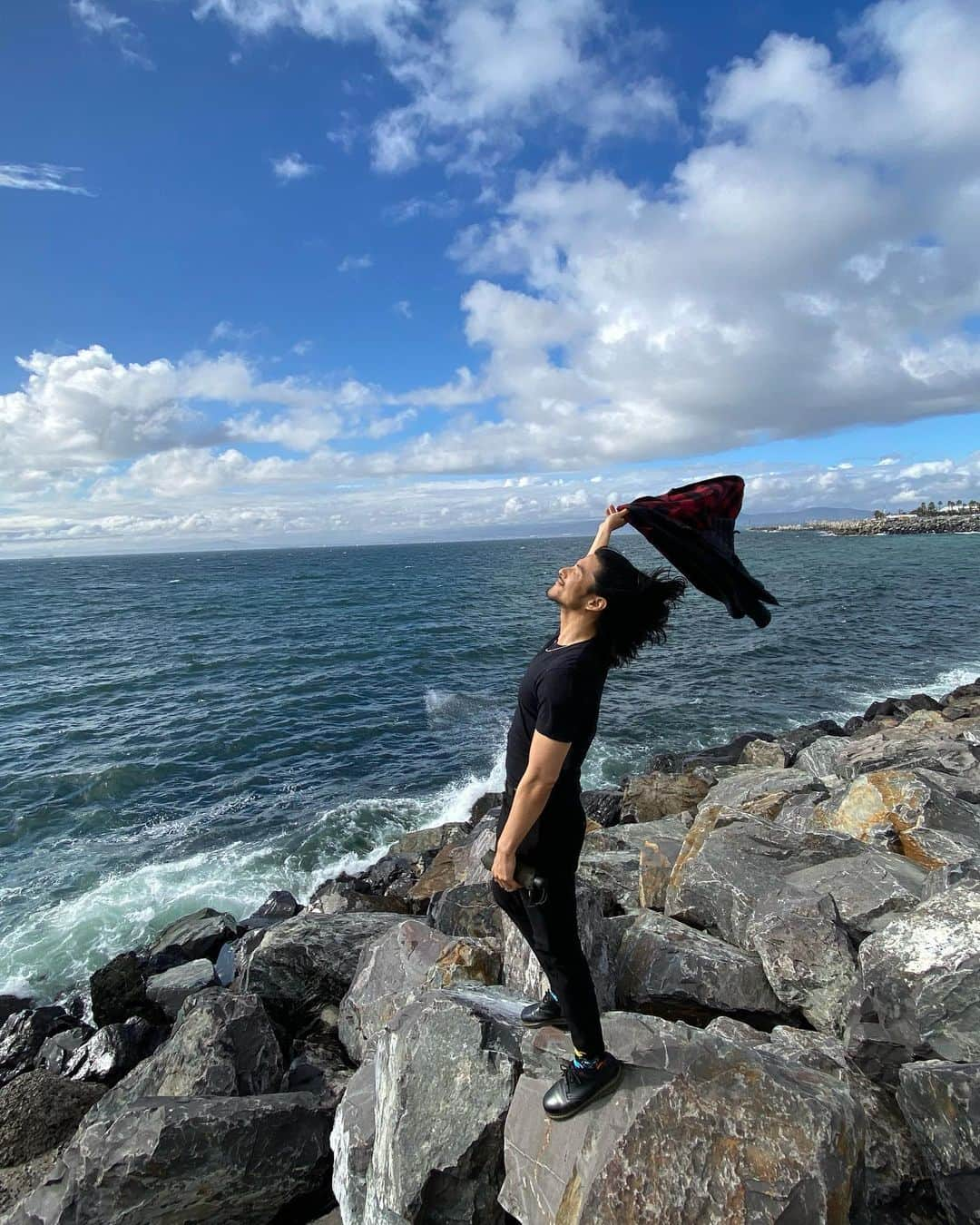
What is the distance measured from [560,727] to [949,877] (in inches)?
192

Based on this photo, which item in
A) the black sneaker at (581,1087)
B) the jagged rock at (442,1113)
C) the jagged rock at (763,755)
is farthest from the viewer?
the jagged rock at (763,755)

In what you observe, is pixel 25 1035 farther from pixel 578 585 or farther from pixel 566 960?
pixel 578 585

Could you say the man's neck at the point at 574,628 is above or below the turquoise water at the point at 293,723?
above

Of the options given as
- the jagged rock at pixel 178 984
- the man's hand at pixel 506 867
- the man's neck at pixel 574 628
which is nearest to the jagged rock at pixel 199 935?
the jagged rock at pixel 178 984

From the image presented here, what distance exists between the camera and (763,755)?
18.6 metres

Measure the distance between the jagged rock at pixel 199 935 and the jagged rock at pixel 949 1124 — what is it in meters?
10.8

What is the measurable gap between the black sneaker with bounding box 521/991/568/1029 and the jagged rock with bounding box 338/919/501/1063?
1809 mm

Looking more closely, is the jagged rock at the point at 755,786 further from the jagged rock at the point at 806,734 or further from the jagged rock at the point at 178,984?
the jagged rock at the point at 178,984

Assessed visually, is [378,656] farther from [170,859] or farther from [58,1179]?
[58,1179]

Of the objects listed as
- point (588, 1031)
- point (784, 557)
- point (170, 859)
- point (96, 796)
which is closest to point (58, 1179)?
point (588, 1031)

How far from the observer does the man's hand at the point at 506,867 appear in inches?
152

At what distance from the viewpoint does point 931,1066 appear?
4.10 m

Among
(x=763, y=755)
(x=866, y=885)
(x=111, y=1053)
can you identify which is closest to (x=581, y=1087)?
(x=866, y=885)

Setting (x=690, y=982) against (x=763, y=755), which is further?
(x=763, y=755)
